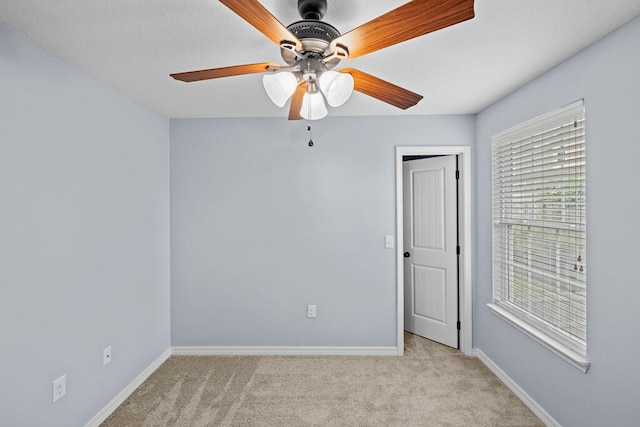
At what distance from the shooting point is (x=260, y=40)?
1.77 m

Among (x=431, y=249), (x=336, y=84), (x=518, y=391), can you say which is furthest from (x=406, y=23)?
(x=431, y=249)

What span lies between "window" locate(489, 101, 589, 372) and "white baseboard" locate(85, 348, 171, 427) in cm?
301

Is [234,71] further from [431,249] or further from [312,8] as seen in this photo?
[431,249]

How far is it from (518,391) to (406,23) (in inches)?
107

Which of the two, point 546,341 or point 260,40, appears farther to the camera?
point 546,341

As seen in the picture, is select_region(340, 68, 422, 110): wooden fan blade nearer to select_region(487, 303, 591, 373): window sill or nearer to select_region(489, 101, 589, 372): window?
select_region(489, 101, 589, 372): window

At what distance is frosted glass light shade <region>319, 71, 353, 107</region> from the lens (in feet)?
4.16

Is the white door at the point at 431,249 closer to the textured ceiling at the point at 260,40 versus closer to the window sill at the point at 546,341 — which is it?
the window sill at the point at 546,341

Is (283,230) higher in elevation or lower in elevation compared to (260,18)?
lower

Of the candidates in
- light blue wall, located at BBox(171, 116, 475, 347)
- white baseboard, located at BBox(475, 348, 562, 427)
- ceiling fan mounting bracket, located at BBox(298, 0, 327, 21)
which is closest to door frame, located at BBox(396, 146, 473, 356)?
light blue wall, located at BBox(171, 116, 475, 347)

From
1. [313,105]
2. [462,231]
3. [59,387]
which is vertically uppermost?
[313,105]

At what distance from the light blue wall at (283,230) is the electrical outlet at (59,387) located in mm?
1343

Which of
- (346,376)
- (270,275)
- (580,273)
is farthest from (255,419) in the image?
(580,273)

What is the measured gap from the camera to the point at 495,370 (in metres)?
2.84
